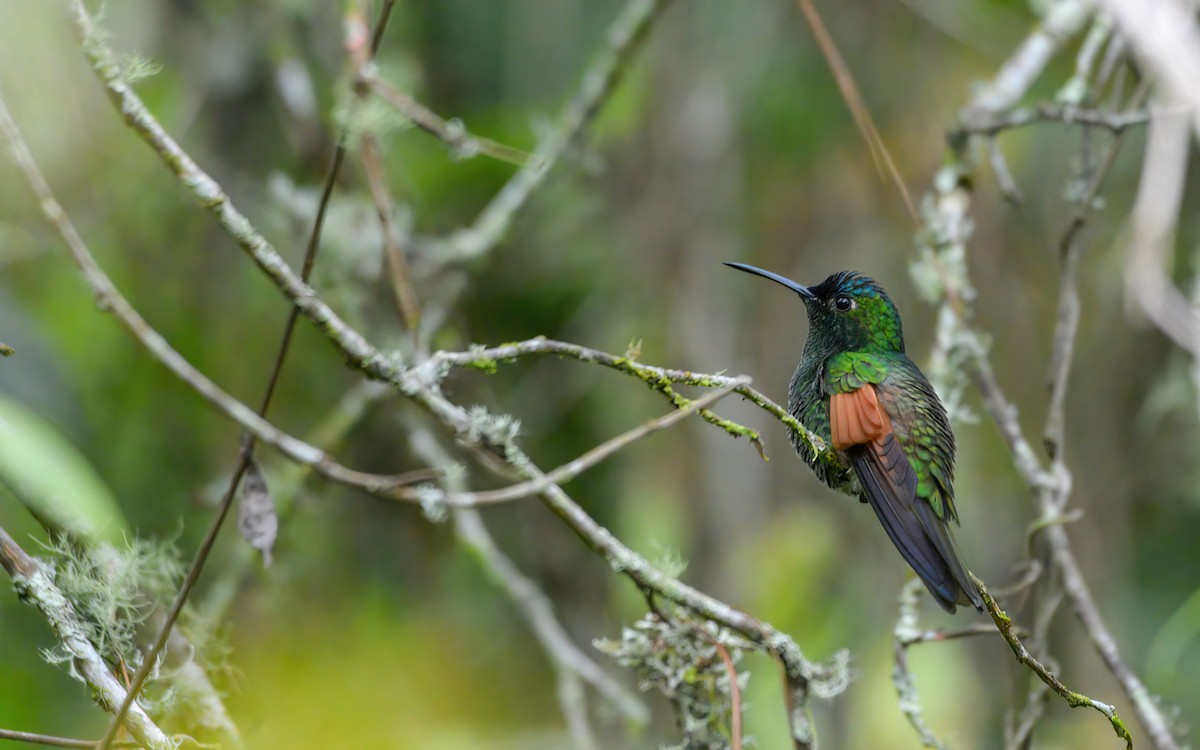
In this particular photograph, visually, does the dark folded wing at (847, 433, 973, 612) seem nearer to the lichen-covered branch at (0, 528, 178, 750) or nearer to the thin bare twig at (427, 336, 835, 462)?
the thin bare twig at (427, 336, 835, 462)

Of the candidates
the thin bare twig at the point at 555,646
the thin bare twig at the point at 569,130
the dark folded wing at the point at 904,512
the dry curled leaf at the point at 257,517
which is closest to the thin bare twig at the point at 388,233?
the thin bare twig at the point at 555,646

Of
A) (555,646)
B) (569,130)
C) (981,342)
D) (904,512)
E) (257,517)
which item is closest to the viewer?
(257,517)

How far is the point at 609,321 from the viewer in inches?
214

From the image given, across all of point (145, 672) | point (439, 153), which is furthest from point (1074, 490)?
point (145, 672)

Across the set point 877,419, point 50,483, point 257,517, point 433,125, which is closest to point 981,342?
point 877,419

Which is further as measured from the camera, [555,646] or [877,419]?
[555,646]

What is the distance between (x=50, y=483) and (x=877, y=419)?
1.96 m

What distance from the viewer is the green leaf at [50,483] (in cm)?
190

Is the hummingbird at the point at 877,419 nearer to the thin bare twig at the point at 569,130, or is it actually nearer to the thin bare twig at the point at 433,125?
the thin bare twig at the point at 433,125

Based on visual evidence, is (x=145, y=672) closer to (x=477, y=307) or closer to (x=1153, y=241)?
(x=1153, y=241)

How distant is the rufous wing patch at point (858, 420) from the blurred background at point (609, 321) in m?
0.83

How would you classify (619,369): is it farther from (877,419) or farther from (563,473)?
(877,419)

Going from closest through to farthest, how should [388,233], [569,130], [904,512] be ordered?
[904,512] → [388,233] → [569,130]

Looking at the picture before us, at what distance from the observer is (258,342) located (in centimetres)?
482
